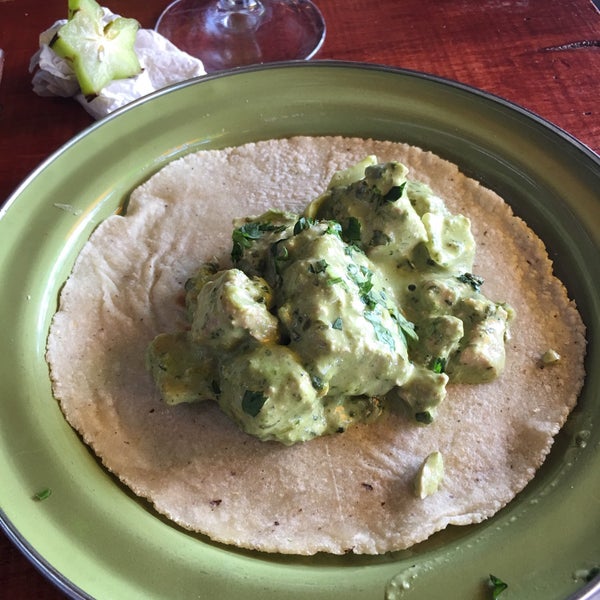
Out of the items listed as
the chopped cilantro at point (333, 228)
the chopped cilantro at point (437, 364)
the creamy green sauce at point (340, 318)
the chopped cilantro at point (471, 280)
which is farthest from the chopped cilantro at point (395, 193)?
the chopped cilantro at point (437, 364)

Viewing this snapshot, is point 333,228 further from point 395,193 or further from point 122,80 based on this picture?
point 122,80

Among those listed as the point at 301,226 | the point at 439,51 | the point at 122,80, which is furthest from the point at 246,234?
Result: the point at 439,51

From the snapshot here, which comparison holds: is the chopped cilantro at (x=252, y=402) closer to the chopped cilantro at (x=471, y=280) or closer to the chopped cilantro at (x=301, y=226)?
the chopped cilantro at (x=301, y=226)

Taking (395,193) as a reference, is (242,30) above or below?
below

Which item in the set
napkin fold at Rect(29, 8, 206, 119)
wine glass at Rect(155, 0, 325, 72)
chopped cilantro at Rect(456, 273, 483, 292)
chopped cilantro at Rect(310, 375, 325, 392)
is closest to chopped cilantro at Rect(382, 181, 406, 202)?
chopped cilantro at Rect(456, 273, 483, 292)

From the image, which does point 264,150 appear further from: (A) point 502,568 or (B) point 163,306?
(A) point 502,568

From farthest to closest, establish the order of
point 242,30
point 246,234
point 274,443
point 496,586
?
point 242,30 < point 246,234 < point 274,443 < point 496,586

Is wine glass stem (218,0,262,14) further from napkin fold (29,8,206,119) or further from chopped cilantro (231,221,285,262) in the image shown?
chopped cilantro (231,221,285,262)

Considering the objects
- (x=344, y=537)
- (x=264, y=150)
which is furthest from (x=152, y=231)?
(x=344, y=537)
